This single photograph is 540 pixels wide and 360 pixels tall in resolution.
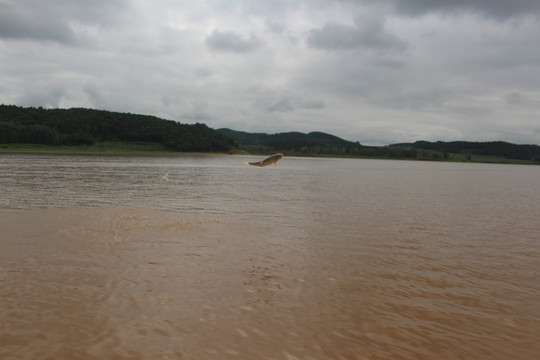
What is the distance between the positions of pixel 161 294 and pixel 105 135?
20820cm

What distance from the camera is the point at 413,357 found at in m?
5.44

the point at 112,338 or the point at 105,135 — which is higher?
the point at 105,135

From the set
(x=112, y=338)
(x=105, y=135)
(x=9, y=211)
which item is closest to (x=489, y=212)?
(x=112, y=338)

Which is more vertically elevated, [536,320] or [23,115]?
[23,115]

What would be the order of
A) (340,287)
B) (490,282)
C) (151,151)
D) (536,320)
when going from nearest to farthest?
1. (536,320)
2. (340,287)
3. (490,282)
4. (151,151)

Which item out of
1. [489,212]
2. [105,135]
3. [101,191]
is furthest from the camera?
[105,135]

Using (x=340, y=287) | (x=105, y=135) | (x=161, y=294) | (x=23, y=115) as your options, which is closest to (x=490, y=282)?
(x=340, y=287)

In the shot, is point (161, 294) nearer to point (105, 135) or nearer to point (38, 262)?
point (38, 262)

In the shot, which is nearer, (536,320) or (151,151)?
(536,320)

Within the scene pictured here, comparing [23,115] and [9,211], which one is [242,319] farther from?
[23,115]

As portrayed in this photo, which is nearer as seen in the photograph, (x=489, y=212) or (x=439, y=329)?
(x=439, y=329)

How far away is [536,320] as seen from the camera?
6883mm

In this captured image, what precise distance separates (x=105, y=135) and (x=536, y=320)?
8378 inches

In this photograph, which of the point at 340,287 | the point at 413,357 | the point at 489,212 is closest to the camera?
the point at 413,357
